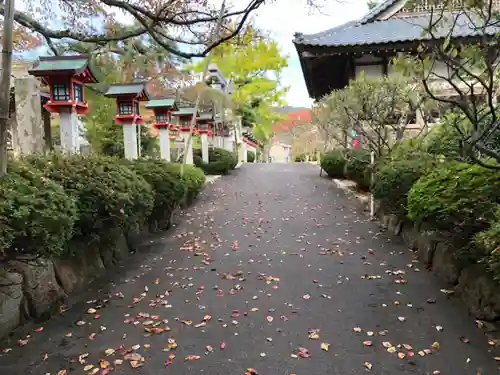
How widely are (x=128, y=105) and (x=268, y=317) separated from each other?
6.50 meters

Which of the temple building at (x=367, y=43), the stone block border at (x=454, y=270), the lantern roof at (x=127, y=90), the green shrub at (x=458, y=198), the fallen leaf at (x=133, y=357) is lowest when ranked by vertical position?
the fallen leaf at (x=133, y=357)

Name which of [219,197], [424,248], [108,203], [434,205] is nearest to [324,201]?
[219,197]

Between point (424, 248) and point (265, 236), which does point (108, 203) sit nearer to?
point (265, 236)

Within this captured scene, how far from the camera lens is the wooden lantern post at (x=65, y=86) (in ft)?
21.2

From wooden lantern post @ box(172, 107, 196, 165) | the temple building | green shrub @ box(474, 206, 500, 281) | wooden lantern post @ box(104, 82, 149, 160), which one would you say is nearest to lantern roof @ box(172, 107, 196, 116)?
wooden lantern post @ box(172, 107, 196, 165)

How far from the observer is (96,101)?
15.1m

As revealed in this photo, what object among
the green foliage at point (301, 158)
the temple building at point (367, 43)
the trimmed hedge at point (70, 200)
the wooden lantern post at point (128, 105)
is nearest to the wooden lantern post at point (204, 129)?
the temple building at point (367, 43)

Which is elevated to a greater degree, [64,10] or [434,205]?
[64,10]

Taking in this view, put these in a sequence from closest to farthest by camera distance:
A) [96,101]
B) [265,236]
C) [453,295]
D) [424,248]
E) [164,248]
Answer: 1. [453,295]
2. [424,248]
3. [164,248]
4. [265,236]
5. [96,101]

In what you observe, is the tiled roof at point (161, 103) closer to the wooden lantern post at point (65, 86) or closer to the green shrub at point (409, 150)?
the wooden lantern post at point (65, 86)

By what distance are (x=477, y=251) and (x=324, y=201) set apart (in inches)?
286

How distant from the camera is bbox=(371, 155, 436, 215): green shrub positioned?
6.33 meters

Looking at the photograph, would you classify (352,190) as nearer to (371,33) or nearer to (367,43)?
(367,43)

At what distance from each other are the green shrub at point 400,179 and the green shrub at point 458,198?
4.25 feet
